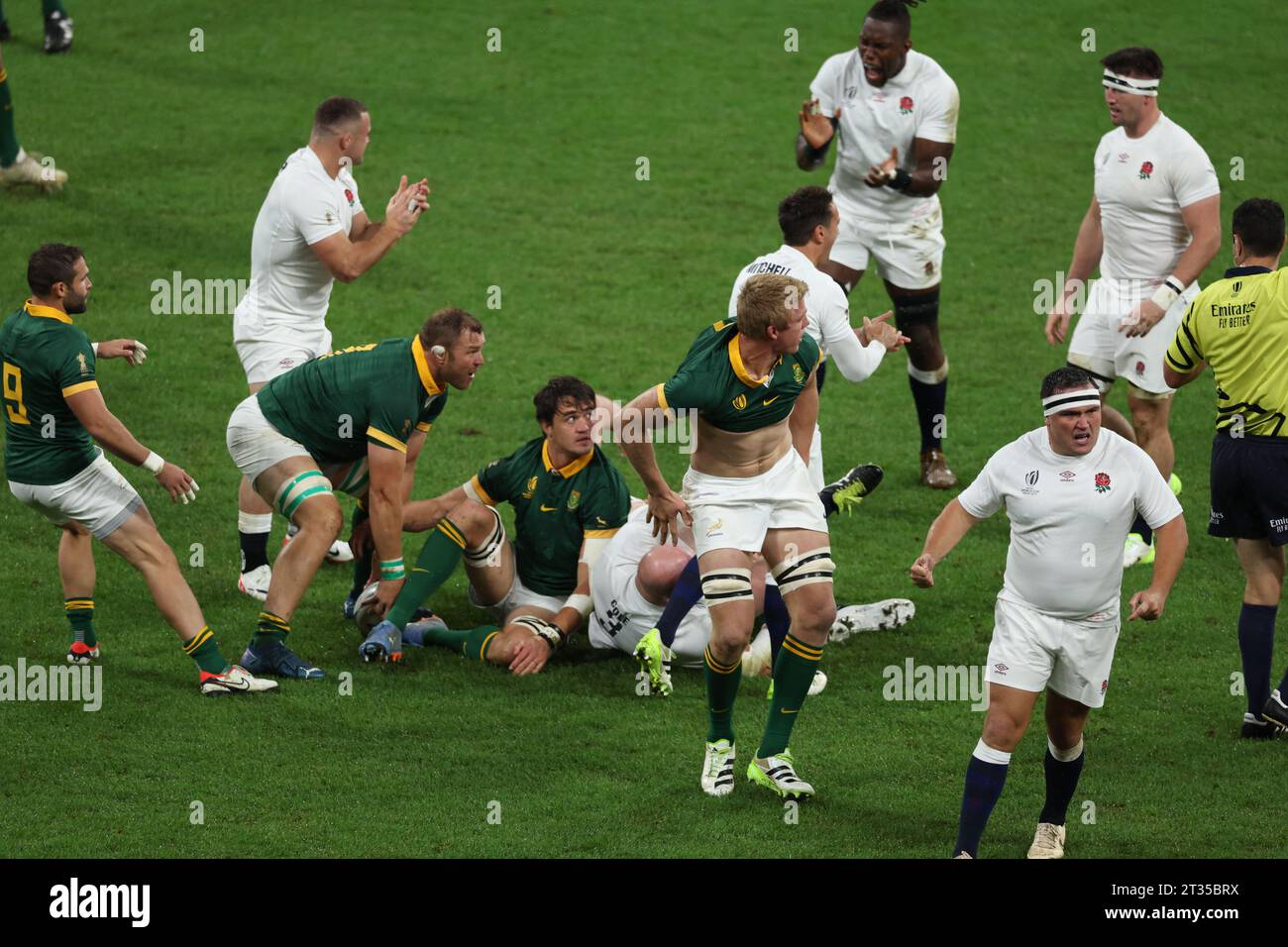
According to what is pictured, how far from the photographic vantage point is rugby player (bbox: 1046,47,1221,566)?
29.6 feet

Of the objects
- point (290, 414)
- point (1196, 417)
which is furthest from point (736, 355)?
point (1196, 417)

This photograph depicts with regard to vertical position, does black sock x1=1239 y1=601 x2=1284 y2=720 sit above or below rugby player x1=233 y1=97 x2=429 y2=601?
below

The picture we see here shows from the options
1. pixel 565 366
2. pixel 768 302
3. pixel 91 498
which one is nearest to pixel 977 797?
pixel 768 302

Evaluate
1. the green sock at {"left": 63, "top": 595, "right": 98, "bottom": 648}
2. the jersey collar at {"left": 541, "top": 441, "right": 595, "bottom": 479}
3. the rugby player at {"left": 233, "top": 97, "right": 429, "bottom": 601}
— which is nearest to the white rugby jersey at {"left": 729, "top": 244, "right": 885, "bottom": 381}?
the jersey collar at {"left": 541, "top": 441, "right": 595, "bottom": 479}

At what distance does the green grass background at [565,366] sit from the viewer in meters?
6.57

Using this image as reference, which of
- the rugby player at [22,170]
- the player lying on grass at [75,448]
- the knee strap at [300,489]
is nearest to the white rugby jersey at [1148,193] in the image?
the knee strap at [300,489]

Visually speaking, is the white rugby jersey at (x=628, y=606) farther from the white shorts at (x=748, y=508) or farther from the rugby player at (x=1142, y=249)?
the rugby player at (x=1142, y=249)

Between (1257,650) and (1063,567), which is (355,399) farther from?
(1257,650)

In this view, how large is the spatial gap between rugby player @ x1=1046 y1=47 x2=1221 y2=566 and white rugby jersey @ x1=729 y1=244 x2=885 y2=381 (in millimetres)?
2191

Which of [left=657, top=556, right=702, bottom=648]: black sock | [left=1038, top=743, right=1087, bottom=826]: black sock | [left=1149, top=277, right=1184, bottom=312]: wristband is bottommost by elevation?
[left=1038, top=743, right=1087, bottom=826]: black sock

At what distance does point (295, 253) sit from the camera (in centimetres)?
883

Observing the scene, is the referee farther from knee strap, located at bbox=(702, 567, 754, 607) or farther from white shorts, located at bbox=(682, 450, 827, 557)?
knee strap, located at bbox=(702, 567, 754, 607)

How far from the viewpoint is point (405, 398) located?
302 inches

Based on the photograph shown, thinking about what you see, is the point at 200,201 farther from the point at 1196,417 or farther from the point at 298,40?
the point at 1196,417
